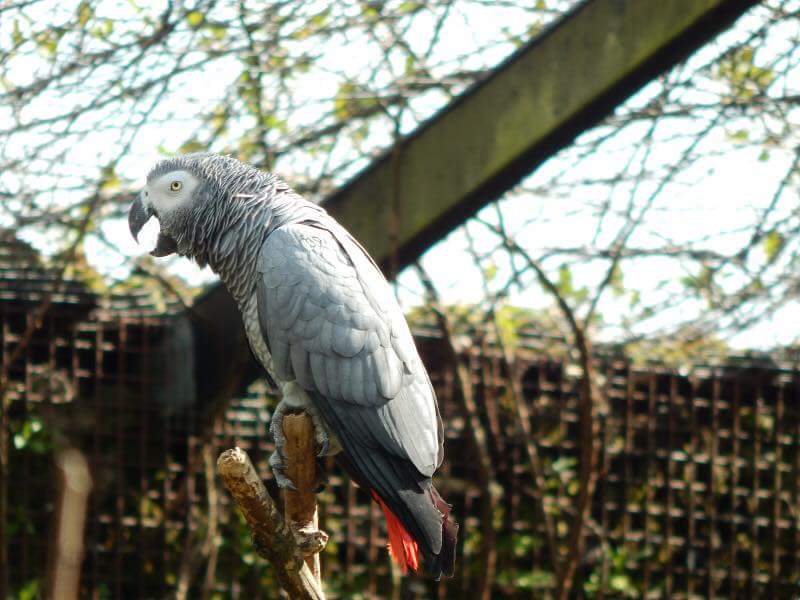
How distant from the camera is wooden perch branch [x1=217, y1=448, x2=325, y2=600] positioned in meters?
1.56

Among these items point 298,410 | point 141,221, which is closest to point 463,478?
point 298,410

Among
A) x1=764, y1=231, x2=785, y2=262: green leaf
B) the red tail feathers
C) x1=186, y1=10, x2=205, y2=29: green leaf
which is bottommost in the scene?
the red tail feathers

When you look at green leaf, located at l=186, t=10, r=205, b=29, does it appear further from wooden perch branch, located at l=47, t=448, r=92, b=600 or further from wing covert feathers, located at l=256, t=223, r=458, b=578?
wooden perch branch, located at l=47, t=448, r=92, b=600

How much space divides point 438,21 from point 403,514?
5.77 ft

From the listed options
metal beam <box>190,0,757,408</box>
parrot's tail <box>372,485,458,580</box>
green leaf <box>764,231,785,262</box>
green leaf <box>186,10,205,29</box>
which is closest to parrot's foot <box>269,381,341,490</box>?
parrot's tail <box>372,485,458,580</box>

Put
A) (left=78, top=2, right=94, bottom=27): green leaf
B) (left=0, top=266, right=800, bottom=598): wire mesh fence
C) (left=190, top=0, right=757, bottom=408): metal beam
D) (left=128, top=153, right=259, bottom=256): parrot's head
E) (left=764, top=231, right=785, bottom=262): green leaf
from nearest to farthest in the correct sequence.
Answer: (left=128, top=153, right=259, bottom=256): parrot's head → (left=190, top=0, right=757, bottom=408): metal beam → (left=78, top=2, right=94, bottom=27): green leaf → (left=0, top=266, right=800, bottom=598): wire mesh fence → (left=764, top=231, right=785, bottom=262): green leaf

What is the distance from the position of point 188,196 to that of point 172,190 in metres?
0.05

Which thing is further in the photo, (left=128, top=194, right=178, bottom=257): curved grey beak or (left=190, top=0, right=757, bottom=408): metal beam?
(left=190, top=0, right=757, bottom=408): metal beam

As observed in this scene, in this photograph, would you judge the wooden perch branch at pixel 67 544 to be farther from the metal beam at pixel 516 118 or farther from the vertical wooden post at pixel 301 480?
the metal beam at pixel 516 118

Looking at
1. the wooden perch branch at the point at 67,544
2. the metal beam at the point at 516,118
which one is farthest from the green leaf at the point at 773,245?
the wooden perch branch at the point at 67,544

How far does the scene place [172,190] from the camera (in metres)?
2.10

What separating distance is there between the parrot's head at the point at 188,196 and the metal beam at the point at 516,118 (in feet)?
1.95

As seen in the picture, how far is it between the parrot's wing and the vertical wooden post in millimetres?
78

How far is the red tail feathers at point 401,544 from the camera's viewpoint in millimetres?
1860
